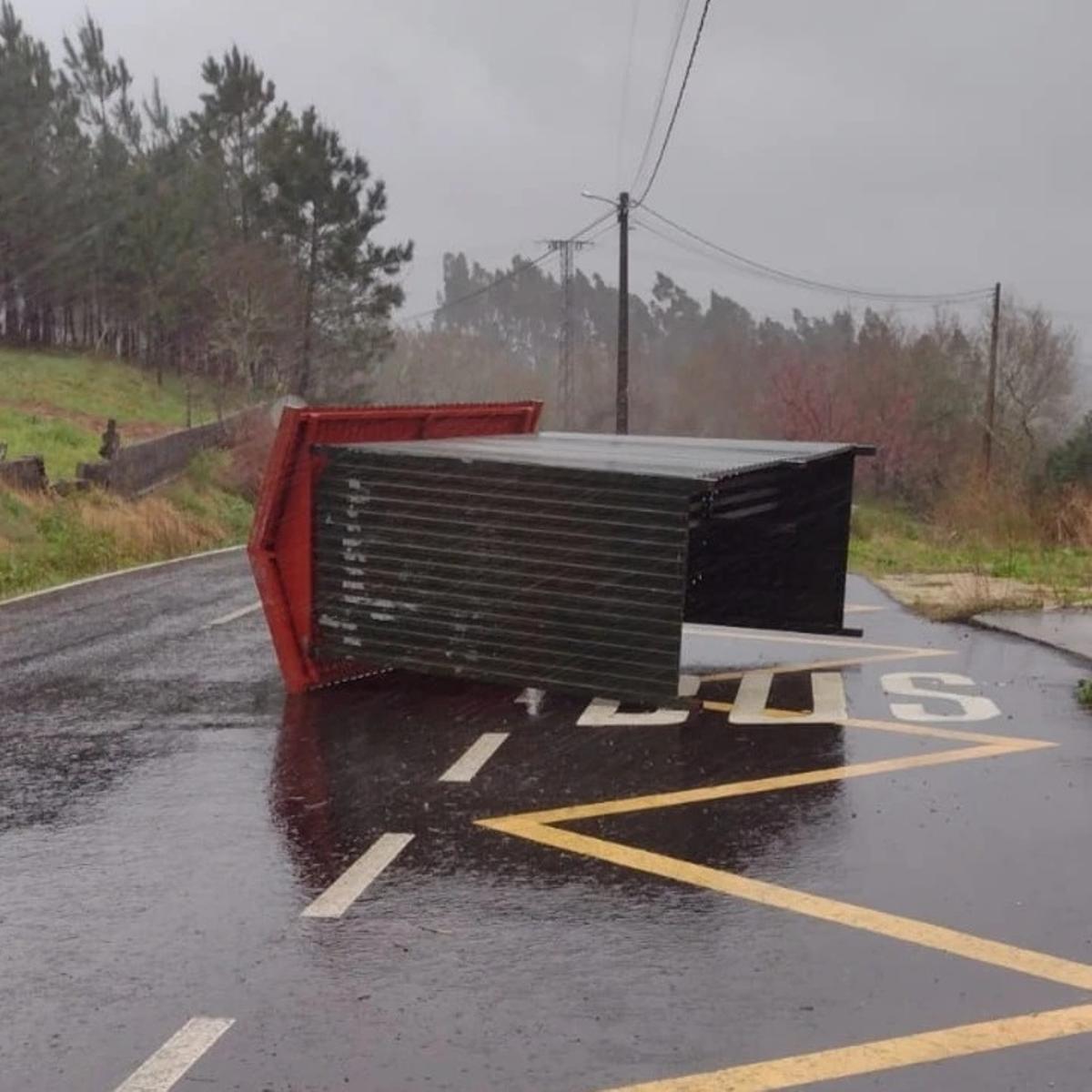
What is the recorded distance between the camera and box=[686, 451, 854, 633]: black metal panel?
9.90 m

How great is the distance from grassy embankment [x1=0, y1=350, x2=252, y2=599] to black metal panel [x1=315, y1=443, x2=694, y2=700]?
8.34 metres

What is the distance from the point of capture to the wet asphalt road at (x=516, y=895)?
368cm

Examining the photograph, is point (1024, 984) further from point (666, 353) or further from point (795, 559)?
point (666, 353)

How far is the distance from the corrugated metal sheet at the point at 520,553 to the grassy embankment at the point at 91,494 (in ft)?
27.5

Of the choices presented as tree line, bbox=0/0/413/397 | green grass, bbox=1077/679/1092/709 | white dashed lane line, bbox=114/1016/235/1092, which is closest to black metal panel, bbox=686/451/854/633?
green grass, bbox=1077/679/1092/709

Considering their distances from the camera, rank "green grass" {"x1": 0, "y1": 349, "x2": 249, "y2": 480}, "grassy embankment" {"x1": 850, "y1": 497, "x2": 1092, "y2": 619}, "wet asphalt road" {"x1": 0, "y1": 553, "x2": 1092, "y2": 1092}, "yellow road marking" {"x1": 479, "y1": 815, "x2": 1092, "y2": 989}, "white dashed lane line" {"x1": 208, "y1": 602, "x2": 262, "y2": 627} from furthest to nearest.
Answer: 1. "green grass" {"x1": 0, "y1": 349, "x2": 249, "y2": 480}
2. "grassy embankment" {"x1": 850, "y1": 497, "x2": 1092, "y2": 619}
3. "white dashed lane line" {"x1": 208, "y1": 602, "x2": 262, "y2": 627}
4. "yellow road marking" {"x1": 479, "y1": 815, "x2": 1092, "y2": 989}
5. "wet asphalt road" {"x1": 0, "y1": 553, "x2": 1092, "y2": 1092}

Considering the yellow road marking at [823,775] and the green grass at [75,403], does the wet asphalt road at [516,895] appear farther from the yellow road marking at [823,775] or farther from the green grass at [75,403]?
the green grass at [75,403]

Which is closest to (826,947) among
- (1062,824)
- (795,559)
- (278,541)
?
(1062,824)

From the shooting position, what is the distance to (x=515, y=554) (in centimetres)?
794

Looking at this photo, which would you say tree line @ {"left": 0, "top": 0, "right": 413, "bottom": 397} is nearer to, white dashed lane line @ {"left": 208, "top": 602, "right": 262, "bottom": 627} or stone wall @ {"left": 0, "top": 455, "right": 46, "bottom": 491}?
stone wall @ {"left": 0, "top": 455, "right": 46, "bottom": 491}

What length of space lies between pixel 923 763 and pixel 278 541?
4422 millimetres

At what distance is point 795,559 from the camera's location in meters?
10.2

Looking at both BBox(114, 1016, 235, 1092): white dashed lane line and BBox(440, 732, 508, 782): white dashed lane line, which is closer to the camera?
BBox(114, 1016, 235, 1092): white dashed lane line

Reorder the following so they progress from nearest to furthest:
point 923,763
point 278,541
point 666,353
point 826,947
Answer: point 826,947 → point 923,763 → point 278,541 → point 666,353
